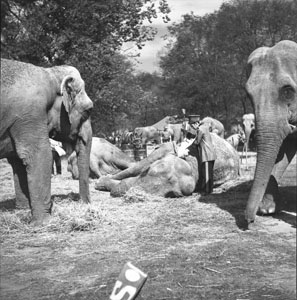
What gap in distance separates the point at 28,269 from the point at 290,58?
Result: 1.64m

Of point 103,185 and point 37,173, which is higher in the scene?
point 37,173

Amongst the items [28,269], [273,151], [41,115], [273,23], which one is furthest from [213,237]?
[41,115]

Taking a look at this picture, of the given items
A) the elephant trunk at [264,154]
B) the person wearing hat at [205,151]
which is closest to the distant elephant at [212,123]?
the person wearing hat at [205,151]

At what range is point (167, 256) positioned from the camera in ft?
8.55

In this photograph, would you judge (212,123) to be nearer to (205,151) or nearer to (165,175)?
(205,151)

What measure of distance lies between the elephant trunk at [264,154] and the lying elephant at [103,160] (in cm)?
596

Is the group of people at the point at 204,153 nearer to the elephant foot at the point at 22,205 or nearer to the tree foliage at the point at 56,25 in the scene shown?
the elephant foot at the point at 22,205

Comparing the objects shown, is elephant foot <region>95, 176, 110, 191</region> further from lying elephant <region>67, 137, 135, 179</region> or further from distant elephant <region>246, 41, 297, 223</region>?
distant elephant <region>246, 41, 297, 223</region>

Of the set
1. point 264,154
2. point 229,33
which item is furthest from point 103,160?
point 229,33

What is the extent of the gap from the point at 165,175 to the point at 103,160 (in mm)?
2793

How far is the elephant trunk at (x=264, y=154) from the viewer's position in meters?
2.60

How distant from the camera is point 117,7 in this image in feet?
5.80

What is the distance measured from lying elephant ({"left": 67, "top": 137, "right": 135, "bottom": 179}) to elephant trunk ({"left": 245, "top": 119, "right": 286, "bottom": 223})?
5957mm

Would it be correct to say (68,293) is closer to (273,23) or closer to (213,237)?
(213,237)
